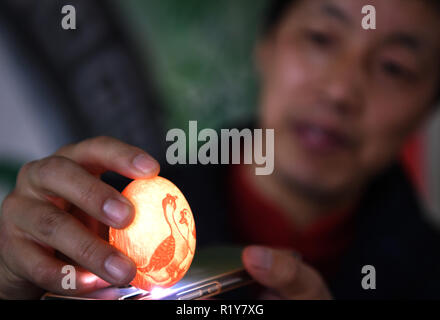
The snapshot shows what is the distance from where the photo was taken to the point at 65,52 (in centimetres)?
146

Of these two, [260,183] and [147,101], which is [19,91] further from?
[260,183]

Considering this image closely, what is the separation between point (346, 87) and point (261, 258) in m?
0.64

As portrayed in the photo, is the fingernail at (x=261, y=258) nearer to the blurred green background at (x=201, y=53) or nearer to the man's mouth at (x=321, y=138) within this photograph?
the man's mouth at (x=321, y=138)

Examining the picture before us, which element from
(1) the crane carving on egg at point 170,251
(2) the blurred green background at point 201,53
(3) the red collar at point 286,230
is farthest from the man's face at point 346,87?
(1) the crane carving on egg at point 170,251

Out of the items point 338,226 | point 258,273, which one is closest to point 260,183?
point 338,226

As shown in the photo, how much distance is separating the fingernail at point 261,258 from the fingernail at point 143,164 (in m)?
0.22

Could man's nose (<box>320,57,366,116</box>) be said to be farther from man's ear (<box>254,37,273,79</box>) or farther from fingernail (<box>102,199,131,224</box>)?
fingernail (<box>102,199,131,224</box>)

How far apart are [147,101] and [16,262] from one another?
116cm

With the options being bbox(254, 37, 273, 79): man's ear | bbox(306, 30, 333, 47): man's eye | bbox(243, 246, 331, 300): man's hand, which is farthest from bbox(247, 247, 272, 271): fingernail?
bbox(254, 37, 273, 79): man's ear

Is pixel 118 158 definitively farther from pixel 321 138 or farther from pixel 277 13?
pixel 277 13

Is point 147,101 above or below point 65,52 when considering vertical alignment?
below

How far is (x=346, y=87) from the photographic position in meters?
1.06

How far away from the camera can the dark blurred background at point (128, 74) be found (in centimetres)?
139
